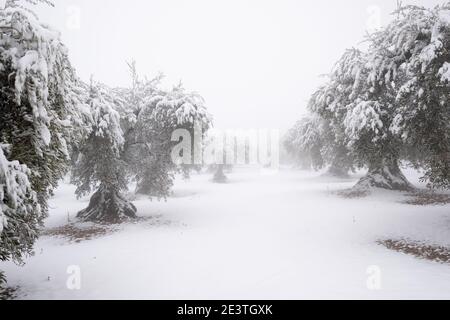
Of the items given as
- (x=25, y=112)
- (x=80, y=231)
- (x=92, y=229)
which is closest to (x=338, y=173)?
(x=92, y=229)

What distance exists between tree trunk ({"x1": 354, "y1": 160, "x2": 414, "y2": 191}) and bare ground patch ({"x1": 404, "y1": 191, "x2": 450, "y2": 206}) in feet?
3.87

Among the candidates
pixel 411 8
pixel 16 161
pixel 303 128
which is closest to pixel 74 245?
pixel 16 161

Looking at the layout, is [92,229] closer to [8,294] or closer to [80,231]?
[80,231]

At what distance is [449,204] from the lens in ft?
53.5

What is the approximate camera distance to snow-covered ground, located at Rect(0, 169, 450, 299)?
7.67m

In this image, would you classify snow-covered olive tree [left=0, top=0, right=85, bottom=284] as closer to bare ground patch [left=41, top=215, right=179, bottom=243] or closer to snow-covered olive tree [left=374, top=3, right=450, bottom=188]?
bare ground patch [left=41, top=215, right=179, bottom=243]

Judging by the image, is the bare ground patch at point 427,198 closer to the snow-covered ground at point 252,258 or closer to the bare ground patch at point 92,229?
the snow-covered ground at point 252,258

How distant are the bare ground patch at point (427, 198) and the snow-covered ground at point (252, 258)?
1.27 meters

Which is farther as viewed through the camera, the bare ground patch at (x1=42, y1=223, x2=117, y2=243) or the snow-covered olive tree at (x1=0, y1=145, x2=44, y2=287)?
the bare ground patch at (x1=42, y1=223, x2=117, y2=243)

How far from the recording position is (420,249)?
10.3m

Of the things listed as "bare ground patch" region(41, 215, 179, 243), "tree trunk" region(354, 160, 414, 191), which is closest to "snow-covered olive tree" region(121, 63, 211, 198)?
"bare ground patch" region(41, 215, 179, 243)

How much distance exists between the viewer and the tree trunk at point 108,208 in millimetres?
16500

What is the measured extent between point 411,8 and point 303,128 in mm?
26799
